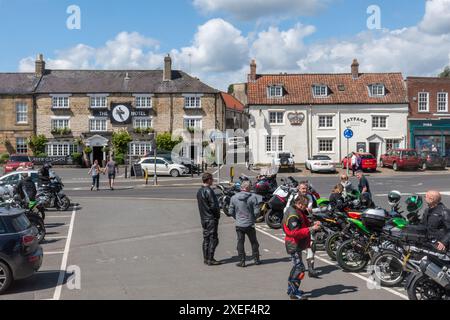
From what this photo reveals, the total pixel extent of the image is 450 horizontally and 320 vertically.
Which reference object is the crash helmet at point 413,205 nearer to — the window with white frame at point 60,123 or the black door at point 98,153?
the black door at point 98,153

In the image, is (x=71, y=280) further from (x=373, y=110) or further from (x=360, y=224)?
(x=373, y=110)

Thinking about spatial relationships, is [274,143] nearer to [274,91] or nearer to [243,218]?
[274,91]

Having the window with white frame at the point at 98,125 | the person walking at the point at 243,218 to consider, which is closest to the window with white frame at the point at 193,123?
the window with white frame at the point at 98,125

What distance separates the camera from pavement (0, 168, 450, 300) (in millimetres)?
8883

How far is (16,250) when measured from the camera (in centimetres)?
913

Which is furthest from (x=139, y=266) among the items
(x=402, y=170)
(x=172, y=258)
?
(x=402, y=170)

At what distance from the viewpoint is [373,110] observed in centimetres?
4906

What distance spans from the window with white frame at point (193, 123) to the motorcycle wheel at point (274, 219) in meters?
36.4

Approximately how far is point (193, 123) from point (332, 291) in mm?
43898

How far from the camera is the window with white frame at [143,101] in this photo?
51.9 m

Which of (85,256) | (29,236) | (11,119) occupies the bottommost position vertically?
(85,256)

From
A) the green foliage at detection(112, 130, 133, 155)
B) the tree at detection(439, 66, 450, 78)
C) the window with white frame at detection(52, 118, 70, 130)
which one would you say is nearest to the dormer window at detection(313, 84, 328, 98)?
the green foliage at detection(112, 130, 133, 155)

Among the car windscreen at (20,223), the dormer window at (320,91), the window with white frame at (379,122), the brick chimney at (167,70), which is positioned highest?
the brick chimney at (167,70)
